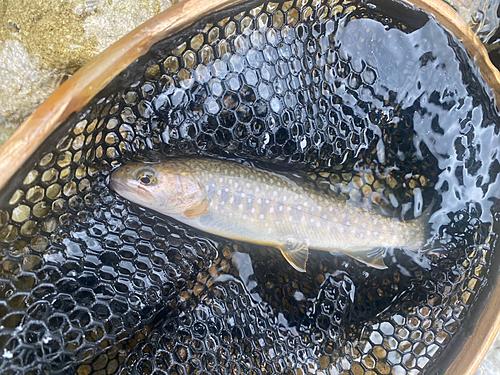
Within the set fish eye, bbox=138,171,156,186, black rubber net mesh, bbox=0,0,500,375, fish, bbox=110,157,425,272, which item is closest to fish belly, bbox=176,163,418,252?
fish, bbox=110,157,425,272

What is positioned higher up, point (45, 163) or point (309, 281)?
point (45, 163)

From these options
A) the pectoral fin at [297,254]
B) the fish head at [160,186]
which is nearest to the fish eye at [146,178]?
the fish head at [160,186]

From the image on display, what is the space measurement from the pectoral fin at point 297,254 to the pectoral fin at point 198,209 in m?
0.53

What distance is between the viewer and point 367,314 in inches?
78.4

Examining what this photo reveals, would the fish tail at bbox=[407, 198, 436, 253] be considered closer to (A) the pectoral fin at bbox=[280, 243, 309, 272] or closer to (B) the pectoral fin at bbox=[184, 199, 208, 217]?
(A) the pectoral fin at bbox=[280, 243, 309, 272]

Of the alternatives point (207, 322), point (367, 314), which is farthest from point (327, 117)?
point (207, 322)

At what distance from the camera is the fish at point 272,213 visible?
72.4 inches

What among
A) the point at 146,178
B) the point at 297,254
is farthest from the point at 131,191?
the point at 297,254

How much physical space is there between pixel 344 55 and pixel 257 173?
2.76ft

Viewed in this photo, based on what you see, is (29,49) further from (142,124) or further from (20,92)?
(142,124)

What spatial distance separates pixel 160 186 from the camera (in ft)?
5.85

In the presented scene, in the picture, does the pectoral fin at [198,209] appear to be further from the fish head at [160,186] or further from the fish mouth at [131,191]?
the fish mouth at [131,191]

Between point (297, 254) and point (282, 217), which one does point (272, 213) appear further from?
point (297, 254)

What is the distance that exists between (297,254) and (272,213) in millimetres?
304
